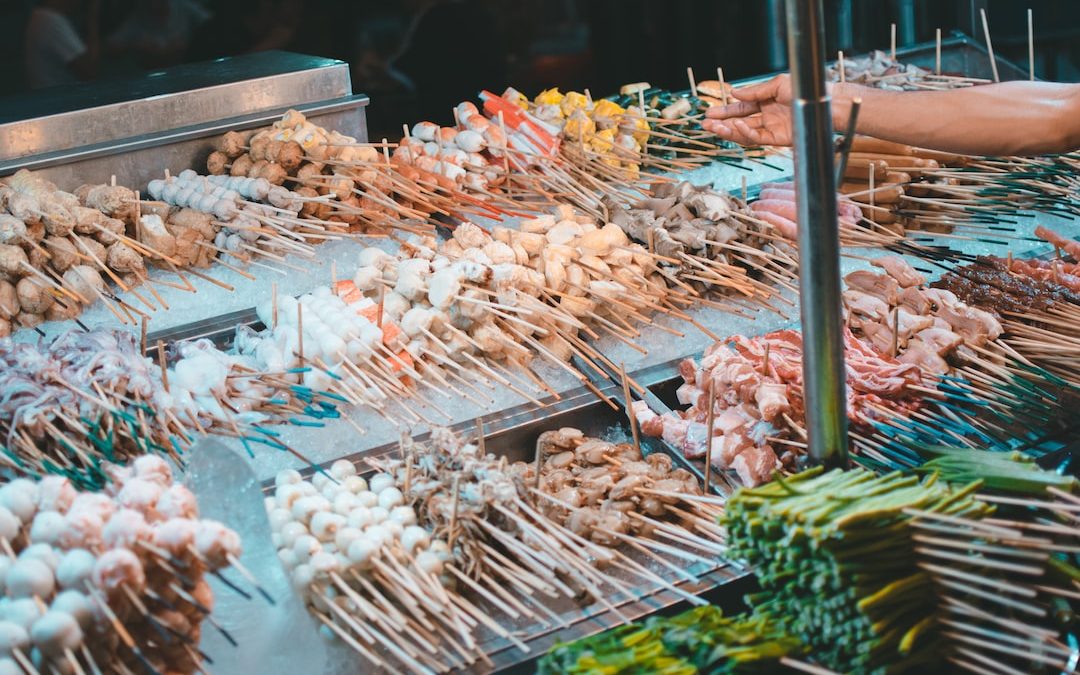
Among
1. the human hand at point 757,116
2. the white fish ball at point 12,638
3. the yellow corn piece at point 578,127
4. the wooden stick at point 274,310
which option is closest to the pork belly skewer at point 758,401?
the human hand at point 757,116

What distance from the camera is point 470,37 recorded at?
8.80m

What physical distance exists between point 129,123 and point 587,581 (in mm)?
3475

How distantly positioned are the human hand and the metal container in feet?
7.26

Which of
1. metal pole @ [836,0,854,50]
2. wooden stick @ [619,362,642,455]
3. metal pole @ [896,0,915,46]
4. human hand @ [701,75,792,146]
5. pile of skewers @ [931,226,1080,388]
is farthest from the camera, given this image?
metal pole @ [836,0,854,50]

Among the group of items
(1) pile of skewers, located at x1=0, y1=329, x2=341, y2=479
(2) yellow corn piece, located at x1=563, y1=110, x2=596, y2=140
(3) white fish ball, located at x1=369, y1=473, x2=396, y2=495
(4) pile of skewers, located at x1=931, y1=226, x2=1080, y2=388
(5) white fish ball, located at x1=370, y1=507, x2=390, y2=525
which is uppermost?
(2) yellow corn piece, located at x1=563, y1=110, x2=596, y2=140

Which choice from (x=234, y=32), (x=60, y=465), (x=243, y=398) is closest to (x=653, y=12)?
(x=234, y=32)

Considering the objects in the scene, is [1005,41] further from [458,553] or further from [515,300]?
[458,553]

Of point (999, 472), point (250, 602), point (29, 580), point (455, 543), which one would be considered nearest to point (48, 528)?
point (29, 580)

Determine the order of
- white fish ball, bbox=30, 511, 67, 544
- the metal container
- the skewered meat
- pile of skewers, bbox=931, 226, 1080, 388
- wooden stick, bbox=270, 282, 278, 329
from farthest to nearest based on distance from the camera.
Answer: the metal container, the skewered meat, wooden stick, bbox=270, 282, 278, 329, pile of skewers, bbox=931, 226, 1080, 388, white fish ball, bbox=30, 511, 67, 544

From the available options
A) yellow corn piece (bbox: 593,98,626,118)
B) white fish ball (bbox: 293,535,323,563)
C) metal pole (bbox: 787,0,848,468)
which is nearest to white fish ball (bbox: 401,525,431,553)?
white fish ball (bbox: 293,535,323,563)

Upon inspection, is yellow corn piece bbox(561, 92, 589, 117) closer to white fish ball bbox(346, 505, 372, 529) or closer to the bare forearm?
the bare forearm

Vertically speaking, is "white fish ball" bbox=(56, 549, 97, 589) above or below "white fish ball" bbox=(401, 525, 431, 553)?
above

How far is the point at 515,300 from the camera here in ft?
13.4

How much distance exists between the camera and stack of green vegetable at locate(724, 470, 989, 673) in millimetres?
2336
